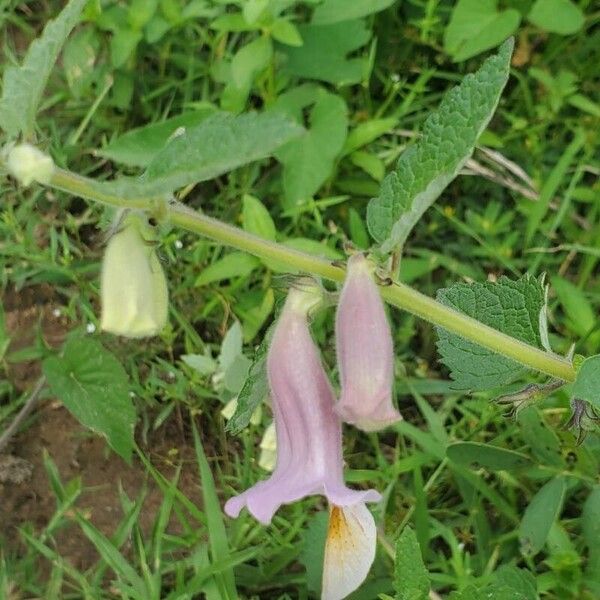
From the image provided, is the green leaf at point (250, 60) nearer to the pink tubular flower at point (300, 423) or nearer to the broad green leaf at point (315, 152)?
the broad green leaf at point (315, 152)

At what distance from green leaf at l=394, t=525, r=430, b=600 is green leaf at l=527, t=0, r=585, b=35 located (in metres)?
1.42

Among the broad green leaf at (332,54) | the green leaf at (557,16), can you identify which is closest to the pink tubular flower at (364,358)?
the broad green leaf at (332,54)

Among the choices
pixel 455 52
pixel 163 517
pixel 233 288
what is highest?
pixel 455 52

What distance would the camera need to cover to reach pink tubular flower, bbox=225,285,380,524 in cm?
118

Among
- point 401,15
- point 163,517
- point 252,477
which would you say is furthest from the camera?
point 401,15

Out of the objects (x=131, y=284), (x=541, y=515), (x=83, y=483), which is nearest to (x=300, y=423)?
(x=131, y=284)

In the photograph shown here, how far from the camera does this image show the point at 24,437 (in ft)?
7.54

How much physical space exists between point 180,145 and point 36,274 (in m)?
1.47

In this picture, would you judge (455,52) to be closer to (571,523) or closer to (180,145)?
(571,523)

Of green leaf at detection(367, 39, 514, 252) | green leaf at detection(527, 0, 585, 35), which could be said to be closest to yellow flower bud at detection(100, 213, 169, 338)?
green leaf at detection(367, 39, 514, 252)

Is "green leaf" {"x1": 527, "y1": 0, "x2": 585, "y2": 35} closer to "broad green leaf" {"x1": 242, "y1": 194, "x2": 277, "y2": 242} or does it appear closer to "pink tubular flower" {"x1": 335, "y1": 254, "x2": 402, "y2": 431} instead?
"broad green leaf" {"x1": 242, "y1": 194, "x2": 277, "y2": 242}

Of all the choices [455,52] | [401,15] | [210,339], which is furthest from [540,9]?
[210,339]

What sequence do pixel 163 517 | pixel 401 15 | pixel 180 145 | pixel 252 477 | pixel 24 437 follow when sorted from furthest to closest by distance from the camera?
pixel 401 15
pixel 24 437
pixel 252 477
pixel 163 517
pixel 180 145

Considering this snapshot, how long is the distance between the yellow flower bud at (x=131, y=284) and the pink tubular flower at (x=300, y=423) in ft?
0.51
